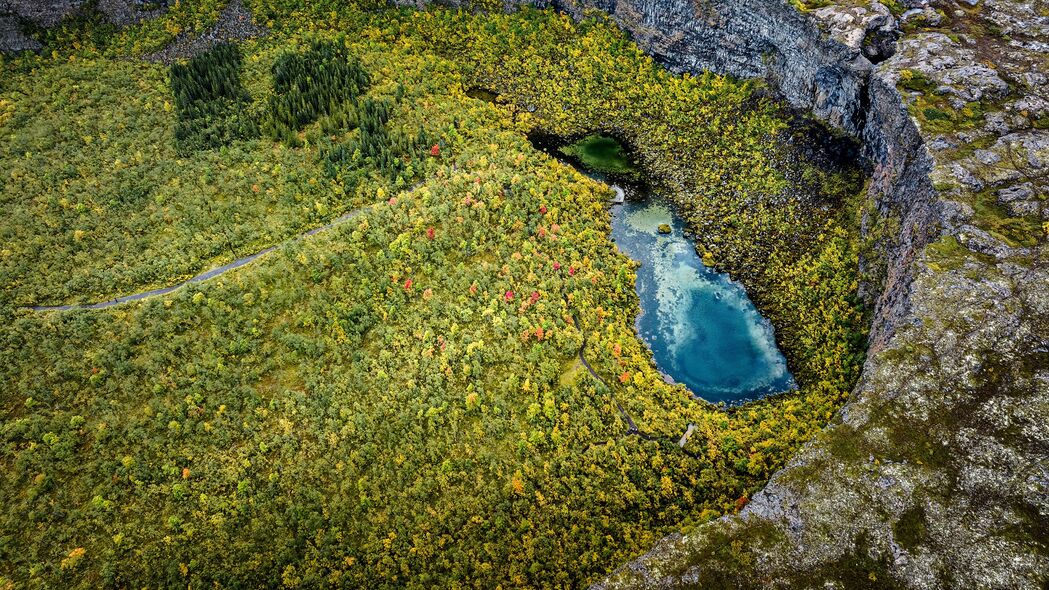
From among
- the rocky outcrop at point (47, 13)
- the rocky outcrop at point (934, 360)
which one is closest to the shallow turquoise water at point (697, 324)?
the rocky outcrop at point (934, 360)

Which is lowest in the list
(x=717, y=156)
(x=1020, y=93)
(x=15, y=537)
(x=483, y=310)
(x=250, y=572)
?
(x=250, y=572)

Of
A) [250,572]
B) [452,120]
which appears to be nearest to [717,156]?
[452,120]

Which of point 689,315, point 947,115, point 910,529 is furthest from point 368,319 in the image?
point 947,115

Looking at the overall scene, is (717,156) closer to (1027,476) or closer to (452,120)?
(452,120)

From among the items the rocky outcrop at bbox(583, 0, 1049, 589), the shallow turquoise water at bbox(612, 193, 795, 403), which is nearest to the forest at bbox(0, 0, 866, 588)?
the shallow turquoise water at bbox(612, 193, 795, 403)

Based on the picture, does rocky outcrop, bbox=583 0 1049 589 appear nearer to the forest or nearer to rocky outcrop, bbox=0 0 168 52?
the forest

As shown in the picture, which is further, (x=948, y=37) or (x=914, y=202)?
(x=948, y=37)

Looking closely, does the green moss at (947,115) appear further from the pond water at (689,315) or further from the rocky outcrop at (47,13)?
the rocky outcrop at (47,13)
